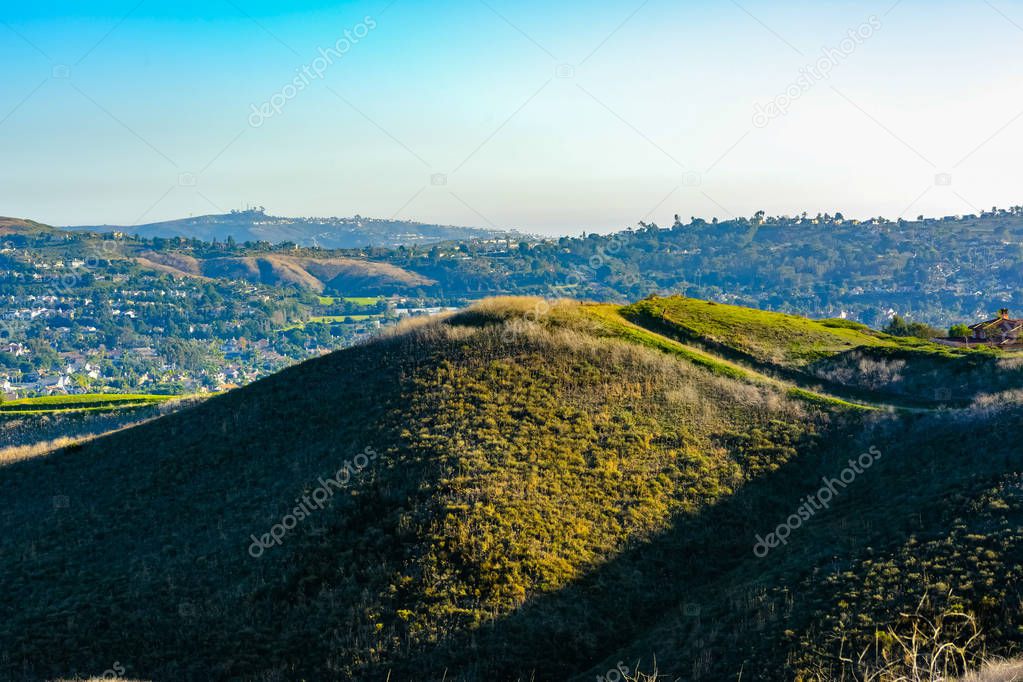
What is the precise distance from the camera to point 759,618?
19312 millimetres

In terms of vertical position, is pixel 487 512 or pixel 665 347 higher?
pixel 665 347

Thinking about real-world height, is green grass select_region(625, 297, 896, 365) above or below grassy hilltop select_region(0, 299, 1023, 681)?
above

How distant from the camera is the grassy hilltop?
19906mm

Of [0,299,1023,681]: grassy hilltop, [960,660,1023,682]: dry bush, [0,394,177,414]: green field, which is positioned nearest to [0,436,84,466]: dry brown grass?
[0,299,1023,681]: grassy hilltop

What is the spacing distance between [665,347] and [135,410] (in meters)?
43.2

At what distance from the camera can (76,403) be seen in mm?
66750

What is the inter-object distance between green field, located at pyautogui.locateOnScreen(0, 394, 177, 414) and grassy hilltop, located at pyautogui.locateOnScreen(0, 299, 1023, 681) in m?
25.7

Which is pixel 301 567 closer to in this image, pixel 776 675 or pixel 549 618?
pixel 549 618

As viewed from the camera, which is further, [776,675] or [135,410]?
[135,410]

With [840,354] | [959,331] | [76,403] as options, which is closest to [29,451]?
[76,403]

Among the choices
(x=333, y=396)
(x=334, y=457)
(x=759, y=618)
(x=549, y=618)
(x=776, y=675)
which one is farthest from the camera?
(x=333, y=396)

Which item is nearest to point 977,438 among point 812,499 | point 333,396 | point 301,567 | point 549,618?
point 812,499

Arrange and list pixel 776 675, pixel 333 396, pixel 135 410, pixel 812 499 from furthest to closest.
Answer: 1. pixel 135 410
2. pixel 333 396
3. pixel 812 499
4. pixel 776 675

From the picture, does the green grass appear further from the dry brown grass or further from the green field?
the green field
